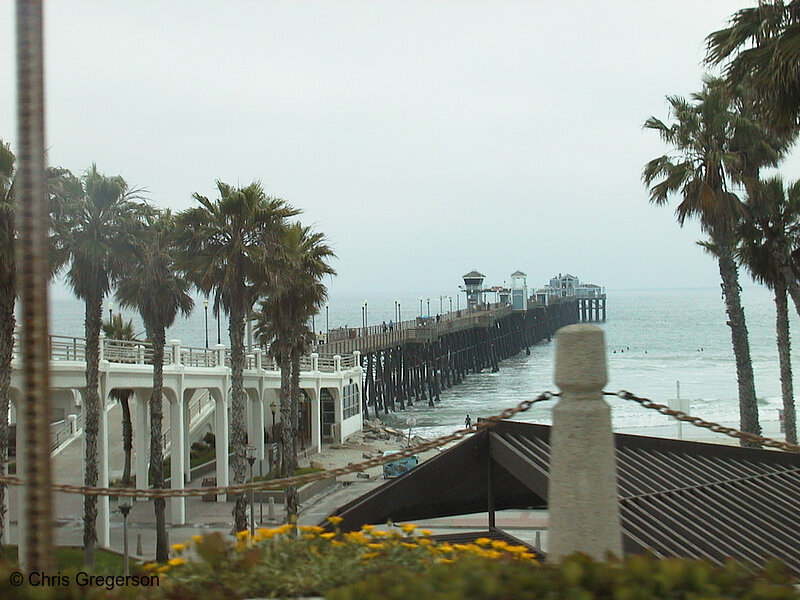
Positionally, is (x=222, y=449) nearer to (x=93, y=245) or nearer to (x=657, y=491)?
(x=93, y=245)

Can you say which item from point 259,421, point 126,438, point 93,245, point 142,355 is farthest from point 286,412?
point 93,245

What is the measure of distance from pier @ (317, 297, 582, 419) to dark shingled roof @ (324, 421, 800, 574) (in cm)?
4050

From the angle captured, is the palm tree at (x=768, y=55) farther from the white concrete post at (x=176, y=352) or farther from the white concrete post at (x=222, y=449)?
the white concrete post at (x=222, y=449)

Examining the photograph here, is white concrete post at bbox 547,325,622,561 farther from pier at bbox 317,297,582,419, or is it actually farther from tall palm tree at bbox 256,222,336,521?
pier at bbox 317,297,582,419

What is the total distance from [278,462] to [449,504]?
78.3 ft

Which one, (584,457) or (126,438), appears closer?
(584,457)

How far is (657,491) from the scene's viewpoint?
25.9ft

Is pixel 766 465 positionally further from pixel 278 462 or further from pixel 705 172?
pixel 278 462

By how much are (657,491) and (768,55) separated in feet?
19.7

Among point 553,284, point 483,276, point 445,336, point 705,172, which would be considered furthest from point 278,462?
point 553,284

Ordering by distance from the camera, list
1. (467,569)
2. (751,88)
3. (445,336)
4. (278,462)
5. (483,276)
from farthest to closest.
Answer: (483,276) < (445,336) < (278,462) < (751,88) < (467,569)

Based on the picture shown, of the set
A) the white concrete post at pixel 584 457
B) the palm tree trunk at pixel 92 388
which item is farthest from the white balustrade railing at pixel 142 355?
the white concrete post at pixel 584 457

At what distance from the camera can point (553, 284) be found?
18312 centimetres

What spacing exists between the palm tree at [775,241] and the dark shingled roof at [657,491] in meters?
13.5
